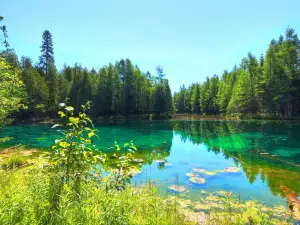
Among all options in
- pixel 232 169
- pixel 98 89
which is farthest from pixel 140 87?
pixel 232 169

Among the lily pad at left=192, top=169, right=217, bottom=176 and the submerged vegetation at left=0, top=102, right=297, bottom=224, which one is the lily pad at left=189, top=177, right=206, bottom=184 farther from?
the submerged vegetation at left=0, top=102, right=297, bottom=224

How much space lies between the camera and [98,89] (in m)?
50.3

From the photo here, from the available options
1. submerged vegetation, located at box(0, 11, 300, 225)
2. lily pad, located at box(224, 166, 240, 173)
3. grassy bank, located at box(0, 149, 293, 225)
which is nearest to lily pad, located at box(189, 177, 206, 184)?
submerged vegetation, located at box(0, 11, 300, 225)

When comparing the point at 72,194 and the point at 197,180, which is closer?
the point at 72,194

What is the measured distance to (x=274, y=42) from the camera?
47.8 metres

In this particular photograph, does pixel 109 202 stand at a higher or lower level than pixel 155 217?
higher

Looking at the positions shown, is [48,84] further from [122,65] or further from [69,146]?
[69,146]

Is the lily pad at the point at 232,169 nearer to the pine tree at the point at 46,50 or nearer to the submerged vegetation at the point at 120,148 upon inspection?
the submerged vegetation at the point at 120,148

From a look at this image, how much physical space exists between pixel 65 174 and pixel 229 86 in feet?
219

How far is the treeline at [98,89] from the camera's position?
146ft

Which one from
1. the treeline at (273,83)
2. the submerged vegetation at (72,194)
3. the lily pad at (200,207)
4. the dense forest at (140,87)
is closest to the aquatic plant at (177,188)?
the lily pad at (200,207)

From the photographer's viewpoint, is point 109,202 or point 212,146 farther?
point 212,146

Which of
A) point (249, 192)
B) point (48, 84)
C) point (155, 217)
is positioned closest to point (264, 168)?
point (249, 192)

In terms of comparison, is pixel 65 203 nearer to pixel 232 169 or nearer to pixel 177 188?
pixel 177 188
